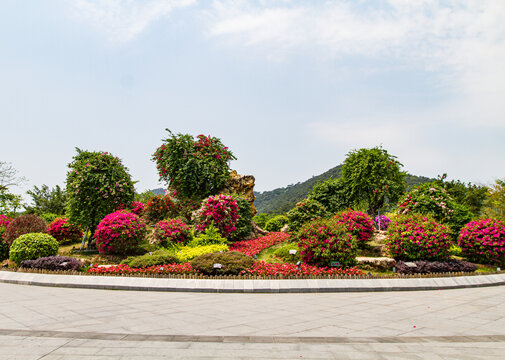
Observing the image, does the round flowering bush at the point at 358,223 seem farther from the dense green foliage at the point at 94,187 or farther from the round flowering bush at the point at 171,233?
the dense green foliage at the point at 94,187

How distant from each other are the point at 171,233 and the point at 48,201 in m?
18.9

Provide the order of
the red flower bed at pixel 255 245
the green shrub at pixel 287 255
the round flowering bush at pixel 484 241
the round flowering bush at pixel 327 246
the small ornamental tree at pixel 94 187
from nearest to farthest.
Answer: the round flowering bush at pixel 327 246 < the round flowering bush at pixel 484 241 < the green shrub at pixel 287 255 < the red flower bed at pixel 255 245 < the small ornamental tree at pixel 94 187

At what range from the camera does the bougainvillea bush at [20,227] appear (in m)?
16.3

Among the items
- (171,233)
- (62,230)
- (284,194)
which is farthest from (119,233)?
(284,194)

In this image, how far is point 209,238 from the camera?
15609 millimetres

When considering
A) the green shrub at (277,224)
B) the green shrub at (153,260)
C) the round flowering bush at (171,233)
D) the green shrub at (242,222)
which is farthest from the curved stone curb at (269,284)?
the green shrub at (277,224)

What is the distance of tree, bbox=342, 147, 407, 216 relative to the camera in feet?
62.1

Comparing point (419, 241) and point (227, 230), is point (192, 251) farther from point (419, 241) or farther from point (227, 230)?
point (419, 241)

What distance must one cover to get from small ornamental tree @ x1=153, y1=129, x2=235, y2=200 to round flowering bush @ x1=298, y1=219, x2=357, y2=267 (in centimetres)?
984

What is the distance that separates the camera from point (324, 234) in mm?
11461

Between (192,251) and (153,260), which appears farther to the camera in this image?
(192,251)

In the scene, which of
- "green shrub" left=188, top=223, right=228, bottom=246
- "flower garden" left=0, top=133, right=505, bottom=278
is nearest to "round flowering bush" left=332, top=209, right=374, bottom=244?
"flower garden" left=0, top=133, right=505, bottom=278

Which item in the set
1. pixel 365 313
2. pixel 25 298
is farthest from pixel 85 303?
pixel 365 313

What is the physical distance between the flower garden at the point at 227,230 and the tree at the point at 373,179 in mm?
68
